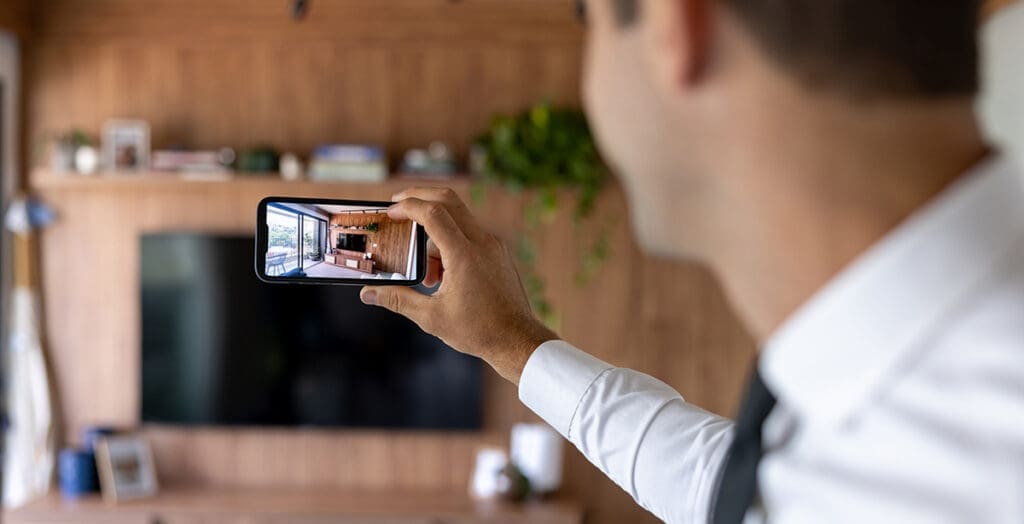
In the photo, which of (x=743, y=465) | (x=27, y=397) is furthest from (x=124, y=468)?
(x=743, y=465)

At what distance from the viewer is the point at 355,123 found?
3730mm

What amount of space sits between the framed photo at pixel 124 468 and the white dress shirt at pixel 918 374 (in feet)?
11.3

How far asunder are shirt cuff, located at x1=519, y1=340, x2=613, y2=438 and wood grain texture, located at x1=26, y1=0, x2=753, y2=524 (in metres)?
2.72

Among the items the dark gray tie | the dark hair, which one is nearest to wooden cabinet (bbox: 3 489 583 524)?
the dark gray tie

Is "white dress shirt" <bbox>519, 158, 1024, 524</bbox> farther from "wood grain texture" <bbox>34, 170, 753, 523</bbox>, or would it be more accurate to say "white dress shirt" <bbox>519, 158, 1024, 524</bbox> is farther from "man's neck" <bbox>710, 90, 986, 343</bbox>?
"wood grain texture" <bbox>34, 170, 753, 523</bbox>

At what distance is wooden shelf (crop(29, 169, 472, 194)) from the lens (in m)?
3.55

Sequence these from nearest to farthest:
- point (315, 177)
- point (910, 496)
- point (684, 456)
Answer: point (910, 496), point (684, 456), point (315, 177)

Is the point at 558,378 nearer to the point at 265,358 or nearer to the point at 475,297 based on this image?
the point at 475,297

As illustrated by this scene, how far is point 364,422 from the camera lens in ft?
12.1

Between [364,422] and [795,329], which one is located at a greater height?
[795,329]

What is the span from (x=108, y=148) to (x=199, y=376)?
90cm

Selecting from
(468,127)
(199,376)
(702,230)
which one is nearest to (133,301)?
(199,376)

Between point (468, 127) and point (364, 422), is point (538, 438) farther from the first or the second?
point (468, 127)

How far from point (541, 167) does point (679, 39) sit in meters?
3.07
